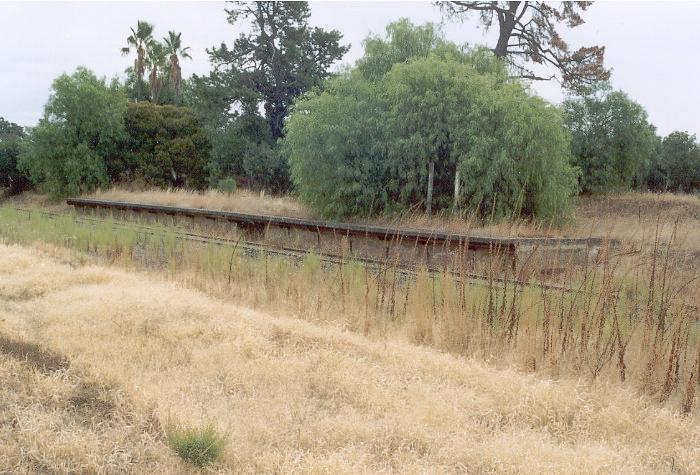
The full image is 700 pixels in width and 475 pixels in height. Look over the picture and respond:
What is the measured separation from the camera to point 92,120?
1298 inches

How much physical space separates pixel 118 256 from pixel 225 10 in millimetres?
29732

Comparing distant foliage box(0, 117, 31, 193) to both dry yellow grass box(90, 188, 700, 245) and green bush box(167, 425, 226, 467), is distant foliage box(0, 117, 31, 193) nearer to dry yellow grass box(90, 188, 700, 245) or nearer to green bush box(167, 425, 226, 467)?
dry yellow grass box(90, 188, 700, 245)

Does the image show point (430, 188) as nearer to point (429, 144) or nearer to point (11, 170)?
point (429, 144)

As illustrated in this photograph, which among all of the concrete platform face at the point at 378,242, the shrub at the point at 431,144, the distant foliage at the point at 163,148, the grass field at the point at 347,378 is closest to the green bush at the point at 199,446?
the grass field at the point at 347,378

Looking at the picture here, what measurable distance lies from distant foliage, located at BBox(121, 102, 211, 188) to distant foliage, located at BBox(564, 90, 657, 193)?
19234 millimetres

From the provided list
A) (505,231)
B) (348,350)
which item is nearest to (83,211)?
(505,231)

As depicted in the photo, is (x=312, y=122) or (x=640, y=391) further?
(x=312, y=122)

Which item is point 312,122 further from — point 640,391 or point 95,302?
point 640,391

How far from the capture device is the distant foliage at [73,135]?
32.2 metres

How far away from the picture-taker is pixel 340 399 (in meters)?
4.76

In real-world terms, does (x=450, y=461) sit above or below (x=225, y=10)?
below

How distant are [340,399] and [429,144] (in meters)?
12.6

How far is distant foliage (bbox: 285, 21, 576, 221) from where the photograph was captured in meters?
16.2

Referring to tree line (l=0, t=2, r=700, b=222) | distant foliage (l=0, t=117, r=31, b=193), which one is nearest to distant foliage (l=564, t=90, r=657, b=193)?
tree line (l=0, t=2, r=700, b=222)
